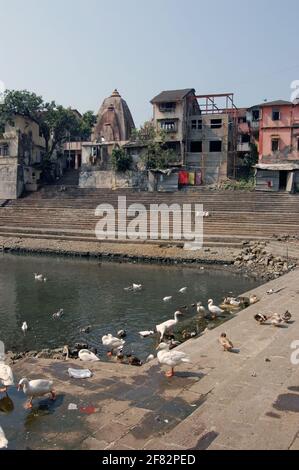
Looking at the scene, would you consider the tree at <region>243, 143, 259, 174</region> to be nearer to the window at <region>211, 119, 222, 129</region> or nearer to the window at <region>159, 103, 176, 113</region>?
the window at <region>211, 119, 222, 129</region>

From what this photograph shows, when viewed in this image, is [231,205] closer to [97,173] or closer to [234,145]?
[234,145]

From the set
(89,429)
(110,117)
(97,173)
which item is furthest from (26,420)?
(110,117)

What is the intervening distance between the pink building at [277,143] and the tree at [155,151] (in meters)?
8.66

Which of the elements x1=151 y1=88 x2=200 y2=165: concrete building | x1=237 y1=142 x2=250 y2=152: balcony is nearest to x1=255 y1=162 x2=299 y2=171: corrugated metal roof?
x1=237 y1=142 x2=250 y2=152: balcony

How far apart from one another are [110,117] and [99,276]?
37.7m

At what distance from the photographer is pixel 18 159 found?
45.9 meters

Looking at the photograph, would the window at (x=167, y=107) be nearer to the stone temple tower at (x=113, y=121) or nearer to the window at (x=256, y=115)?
the window at (x=256, y=115)

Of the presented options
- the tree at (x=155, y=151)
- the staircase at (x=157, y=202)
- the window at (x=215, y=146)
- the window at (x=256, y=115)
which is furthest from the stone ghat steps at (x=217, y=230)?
the window at (x=256, y=115)

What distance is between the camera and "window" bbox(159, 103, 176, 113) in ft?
148

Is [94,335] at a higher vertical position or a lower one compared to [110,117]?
lower

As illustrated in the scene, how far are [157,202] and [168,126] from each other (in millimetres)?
11512

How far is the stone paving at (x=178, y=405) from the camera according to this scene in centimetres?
598

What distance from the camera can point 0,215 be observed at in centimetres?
3938

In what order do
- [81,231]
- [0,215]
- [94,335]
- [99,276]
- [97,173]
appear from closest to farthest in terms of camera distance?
[94,335], [99,276], [81,231], [0,215], [97,173]
